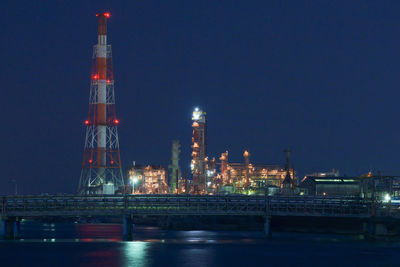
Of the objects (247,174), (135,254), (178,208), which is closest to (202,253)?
(135,254)

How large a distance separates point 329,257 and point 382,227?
22.9 m

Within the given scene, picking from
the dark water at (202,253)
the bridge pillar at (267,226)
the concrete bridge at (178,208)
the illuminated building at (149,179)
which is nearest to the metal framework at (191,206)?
the concrete bridge at (178,208)

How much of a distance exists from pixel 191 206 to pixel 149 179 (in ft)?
357

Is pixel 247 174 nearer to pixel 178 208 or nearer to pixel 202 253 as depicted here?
pixel 178 208

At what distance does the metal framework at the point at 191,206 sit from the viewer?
79.1 metres

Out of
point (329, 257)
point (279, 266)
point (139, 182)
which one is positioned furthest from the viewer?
point (139, 182)

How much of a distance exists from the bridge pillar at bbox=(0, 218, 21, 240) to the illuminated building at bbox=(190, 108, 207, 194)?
98348 millimetres

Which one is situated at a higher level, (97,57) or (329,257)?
(97,57)

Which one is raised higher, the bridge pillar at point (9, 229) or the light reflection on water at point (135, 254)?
the bridge pillar at point (9, 229)

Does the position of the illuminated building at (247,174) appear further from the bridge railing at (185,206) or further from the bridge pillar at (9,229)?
the bridge pillar at (9,229)

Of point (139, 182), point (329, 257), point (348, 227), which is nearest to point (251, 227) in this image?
point (348, 227)

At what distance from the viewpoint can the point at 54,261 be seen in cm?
6216

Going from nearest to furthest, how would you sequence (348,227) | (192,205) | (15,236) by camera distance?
(15,236) < (192,205) < (348,227)

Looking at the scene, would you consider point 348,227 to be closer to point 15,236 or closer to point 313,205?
point 313,205
